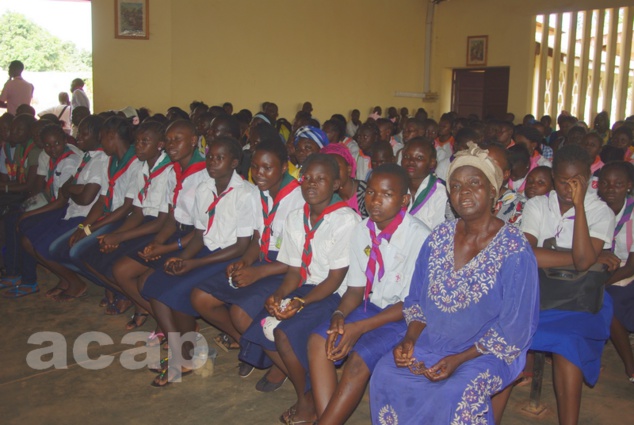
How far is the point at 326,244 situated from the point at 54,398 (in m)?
1.61

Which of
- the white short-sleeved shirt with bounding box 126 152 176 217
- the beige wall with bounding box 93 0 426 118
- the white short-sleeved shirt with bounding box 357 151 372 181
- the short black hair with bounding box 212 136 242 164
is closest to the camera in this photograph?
the short black hair with bounding box 212 136 242 164

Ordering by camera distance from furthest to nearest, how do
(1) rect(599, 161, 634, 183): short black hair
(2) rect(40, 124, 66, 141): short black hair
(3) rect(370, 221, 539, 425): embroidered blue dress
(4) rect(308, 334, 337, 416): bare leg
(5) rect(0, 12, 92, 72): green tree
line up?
(5) rect(0, 12, 92, 72): green tree
(2) rect(40, 124, 66, 141): short black hair
(1) rect(599, 161, 634, 183): short black hair
(4) rect(308, 334, 337, 416): bare leg
(3) rect(370, 221, 539, 425): embroidered blue dress

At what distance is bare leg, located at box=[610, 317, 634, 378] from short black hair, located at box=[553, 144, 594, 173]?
895mm

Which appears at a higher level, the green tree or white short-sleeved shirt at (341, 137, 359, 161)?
the green tree

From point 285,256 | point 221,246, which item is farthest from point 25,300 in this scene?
point 285,256

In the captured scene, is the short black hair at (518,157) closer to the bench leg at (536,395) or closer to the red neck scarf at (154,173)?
the bench leg at (536,395)

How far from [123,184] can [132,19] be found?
6994 millimetres

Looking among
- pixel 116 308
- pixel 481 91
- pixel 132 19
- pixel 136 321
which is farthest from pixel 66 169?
pixel 481 91

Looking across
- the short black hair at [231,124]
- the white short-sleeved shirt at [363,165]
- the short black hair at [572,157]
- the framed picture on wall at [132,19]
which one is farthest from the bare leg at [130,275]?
the framed picture on wall at [132,19]

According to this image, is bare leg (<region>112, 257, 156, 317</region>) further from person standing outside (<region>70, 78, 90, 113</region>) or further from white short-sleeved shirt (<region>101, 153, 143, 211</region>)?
person standing outside (<region>70, 78, 90, 113</region>)

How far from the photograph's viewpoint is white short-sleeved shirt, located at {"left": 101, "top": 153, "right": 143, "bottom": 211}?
4.28m

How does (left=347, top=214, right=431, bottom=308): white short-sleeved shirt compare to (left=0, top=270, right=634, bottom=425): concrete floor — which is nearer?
(left=347, top=214, right=431, bottom=308): white short-sleeved shirt

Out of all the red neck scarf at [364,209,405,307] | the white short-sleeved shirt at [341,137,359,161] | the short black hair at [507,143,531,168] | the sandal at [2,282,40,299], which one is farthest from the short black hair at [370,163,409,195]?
the white short-sleeved shirt at [341,137,359,161]

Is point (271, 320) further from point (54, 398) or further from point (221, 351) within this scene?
point (54, 398)
